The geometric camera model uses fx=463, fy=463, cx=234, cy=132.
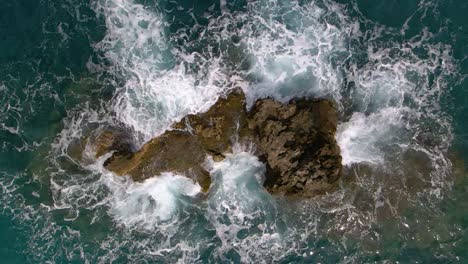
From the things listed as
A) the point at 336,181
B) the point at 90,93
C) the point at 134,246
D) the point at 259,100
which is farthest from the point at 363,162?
the point at 90,93

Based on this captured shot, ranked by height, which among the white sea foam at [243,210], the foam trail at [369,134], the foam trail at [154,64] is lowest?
the white sea foam at [243,210]

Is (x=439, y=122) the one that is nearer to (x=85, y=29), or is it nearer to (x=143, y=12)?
(x=143, y=12)


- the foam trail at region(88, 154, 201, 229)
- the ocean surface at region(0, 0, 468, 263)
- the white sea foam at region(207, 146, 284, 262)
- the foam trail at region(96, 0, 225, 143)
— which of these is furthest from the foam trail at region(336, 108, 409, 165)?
the foam trail at region(88, 154, 201, 229)

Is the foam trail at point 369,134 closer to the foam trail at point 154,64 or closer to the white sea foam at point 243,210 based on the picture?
the white sea foam at point 243,210

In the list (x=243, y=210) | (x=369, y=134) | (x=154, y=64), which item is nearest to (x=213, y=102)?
(x=154, y=64)

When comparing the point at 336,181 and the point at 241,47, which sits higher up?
the point at 241,47

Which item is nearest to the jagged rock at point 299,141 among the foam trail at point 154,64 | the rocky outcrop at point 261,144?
the rocky outcrop at point 261,144

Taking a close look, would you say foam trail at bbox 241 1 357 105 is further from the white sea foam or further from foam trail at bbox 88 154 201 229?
foam trail at bbox 88 154 201 229
